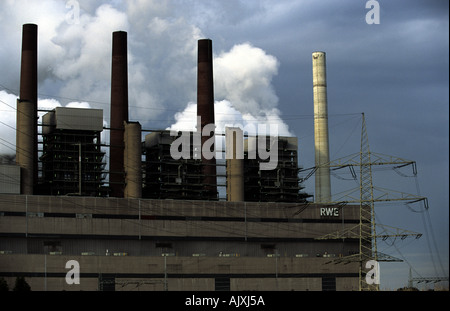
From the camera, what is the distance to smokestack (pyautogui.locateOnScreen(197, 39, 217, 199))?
398ft

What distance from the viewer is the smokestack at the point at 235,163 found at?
119500 millimetres

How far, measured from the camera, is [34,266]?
10138cm

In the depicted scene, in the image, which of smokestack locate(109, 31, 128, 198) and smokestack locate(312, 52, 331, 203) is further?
smokestack locate(312, 52, 331, 203)

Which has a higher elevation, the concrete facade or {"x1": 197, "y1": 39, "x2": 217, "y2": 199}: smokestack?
{"x1": 197, "y1": 39, "x2": 217, "y2": 199}: smokestack

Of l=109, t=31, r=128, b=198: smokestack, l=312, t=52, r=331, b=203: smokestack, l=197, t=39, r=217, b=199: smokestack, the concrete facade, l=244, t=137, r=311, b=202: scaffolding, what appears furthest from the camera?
l=312, t=52, r=331, b=203: smokestack

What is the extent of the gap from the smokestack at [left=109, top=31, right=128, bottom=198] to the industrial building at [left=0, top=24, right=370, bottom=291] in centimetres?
16

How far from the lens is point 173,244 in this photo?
370 ft

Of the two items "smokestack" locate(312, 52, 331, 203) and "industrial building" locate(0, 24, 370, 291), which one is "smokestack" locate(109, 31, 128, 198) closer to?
"industrial building" locate(0, 24, 370, 291)

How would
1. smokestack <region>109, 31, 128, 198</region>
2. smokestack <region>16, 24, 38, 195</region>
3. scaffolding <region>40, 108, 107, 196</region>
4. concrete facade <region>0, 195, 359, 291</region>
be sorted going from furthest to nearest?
smokestack <region>109, 31, 128, 198</region> → scaffolding <region>40, 108, 107, 196</region> → smokestack <region>16, 24, 38, 195</region> → concrete facade <region>0, 195, 359, 291</region>

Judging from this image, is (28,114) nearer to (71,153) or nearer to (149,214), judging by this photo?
(71,153)

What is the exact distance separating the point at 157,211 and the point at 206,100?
2024 centimetres

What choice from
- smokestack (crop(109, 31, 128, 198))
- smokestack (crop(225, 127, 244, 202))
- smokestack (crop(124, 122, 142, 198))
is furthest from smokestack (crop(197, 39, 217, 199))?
smokestack (crop(109, 31, 128, 198))
